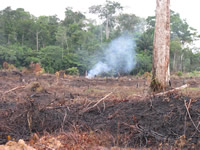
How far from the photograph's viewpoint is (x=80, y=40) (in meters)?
44.5

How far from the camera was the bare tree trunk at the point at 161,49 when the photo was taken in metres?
7.91

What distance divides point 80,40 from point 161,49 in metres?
37.2

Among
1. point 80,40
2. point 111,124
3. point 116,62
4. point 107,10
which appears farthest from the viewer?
point 107,10

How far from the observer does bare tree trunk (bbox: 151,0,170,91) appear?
7910 mm

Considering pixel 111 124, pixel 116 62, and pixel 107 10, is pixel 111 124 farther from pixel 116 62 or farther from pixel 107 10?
pixel 107 10

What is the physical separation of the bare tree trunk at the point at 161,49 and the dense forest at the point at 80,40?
2812 cm

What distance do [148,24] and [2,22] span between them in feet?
88.5

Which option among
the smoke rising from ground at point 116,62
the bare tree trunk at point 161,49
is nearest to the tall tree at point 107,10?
the smoke rising from ground at point 116,62

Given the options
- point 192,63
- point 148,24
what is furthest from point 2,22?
point 192,63

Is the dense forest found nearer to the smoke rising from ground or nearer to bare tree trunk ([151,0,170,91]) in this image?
the smoke rising from ground

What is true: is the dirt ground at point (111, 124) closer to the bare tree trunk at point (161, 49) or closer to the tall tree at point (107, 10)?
the bare tree trunk at point (161, 49)

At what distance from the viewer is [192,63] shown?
4616cm

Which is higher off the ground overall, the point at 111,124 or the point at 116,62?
the point at 116,62

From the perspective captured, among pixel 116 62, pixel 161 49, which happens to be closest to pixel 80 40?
pixel 116 62
